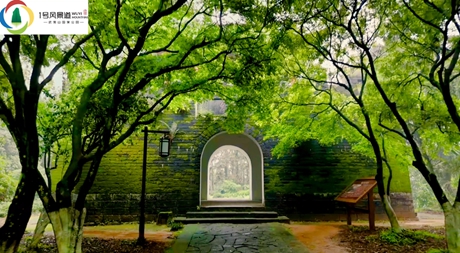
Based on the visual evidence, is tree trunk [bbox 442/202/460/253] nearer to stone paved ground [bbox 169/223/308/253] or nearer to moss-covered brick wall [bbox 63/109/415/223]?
stone paved ground [bbox 169/223/308/253]

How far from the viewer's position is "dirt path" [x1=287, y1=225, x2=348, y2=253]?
19.1 feet

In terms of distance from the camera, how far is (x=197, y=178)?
1034 cm

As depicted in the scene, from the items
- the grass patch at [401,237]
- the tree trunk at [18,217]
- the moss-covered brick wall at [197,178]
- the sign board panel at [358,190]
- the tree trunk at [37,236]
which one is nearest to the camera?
the tree trunk at [18,217]

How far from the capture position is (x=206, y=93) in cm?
634

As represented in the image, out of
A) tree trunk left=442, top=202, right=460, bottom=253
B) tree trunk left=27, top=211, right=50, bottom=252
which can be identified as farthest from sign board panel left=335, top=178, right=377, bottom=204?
tree trunk left=27, top=211, right=50, bottom=252

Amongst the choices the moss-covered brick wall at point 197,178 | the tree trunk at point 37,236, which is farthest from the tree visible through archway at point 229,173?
the tree trunk at point 37,236

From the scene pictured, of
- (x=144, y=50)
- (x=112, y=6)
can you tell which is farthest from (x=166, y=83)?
(x=112, y=6)

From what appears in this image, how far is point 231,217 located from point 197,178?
6.45 ft

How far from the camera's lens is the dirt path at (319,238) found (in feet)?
19.1

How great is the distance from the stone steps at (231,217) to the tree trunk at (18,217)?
219 inches

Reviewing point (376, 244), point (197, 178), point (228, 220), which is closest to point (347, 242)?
point (376, 244)

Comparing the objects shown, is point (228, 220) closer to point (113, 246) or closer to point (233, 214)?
point (233, 214)

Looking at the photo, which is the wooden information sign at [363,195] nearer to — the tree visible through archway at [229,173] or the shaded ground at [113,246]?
the shaded ground at [113,246]

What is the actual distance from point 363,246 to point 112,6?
6.32m
